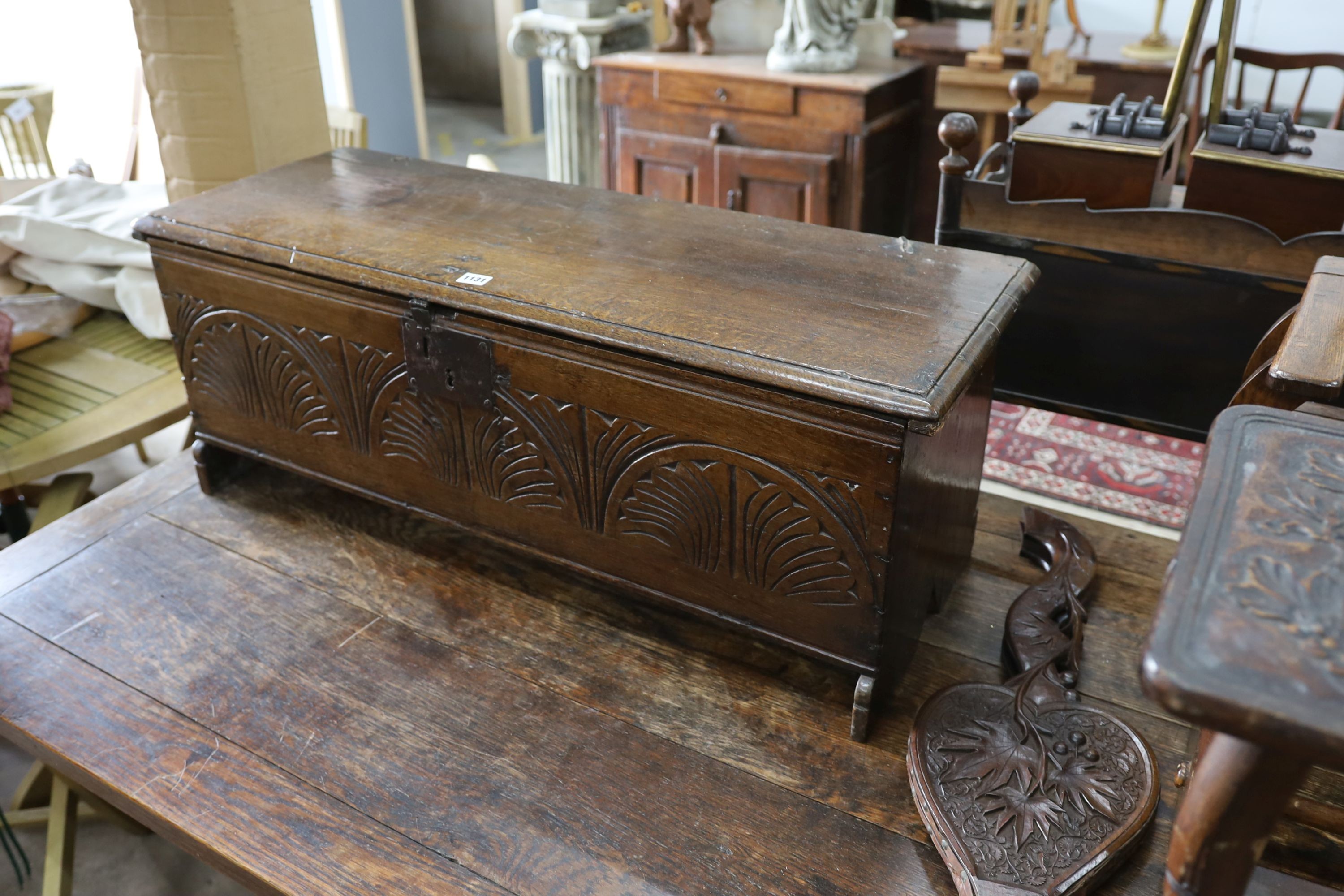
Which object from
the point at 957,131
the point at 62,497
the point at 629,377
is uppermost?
the point at 957,131

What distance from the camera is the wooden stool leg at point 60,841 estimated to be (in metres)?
1.87

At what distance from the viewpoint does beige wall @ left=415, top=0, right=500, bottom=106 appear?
7.42 m

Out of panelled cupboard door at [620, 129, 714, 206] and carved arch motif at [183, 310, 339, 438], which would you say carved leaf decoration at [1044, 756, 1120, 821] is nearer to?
carved arch motif at [183, 310, 339, 438]

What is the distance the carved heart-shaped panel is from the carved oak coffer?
5.8 inches

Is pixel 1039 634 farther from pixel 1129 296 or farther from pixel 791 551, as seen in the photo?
pixel 1129 296

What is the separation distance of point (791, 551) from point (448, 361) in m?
0.63

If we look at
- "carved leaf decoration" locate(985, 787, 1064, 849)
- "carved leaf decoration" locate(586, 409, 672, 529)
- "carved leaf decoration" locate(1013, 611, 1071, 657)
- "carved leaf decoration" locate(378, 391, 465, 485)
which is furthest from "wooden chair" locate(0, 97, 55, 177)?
"carved leaf decoration" locate(985, 787, 1064, 849)

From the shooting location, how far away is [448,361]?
163 centimetres

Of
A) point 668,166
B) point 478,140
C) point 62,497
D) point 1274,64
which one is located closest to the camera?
point 62,497

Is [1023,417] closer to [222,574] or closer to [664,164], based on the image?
[664,164]

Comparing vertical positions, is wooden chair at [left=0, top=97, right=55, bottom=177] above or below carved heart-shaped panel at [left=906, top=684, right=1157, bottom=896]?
above

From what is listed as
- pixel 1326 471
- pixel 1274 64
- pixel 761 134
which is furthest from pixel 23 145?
pixel 1274 64

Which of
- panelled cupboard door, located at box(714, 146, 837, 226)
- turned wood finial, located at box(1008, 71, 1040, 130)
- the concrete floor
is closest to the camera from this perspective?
turned wood finial, located at box(1008, 71, 1040, 130)

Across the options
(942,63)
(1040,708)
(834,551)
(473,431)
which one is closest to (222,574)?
(473,431)
